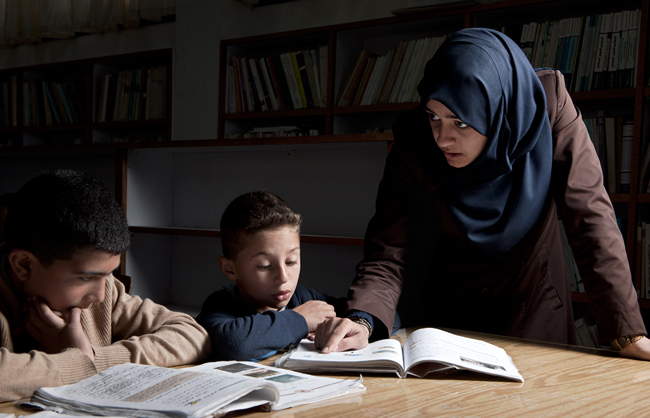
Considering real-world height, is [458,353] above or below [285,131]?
A: below

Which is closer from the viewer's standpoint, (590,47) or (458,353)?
(458,353)

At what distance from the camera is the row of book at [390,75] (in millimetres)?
2984

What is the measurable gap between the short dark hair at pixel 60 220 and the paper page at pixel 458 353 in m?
0.58

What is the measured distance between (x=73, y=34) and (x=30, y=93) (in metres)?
0.59

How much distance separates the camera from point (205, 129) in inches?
149

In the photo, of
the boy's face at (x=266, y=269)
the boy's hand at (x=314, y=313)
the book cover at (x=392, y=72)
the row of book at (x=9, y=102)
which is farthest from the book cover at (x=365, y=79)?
the row of book at (x=9, y=102)

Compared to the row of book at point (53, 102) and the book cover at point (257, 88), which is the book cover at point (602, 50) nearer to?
the book cover at point (257, 88)

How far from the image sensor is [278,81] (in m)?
3.43

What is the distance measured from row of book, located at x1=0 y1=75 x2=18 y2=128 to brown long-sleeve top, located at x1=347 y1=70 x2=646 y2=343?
13.7ft

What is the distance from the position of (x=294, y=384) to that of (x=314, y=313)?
38 cm

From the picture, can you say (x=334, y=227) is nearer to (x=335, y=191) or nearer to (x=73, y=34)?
(x=335, y=191)

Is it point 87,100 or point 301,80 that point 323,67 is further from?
point 87,100

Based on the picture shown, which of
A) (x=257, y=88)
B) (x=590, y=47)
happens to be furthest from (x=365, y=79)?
(x=590, y=47)

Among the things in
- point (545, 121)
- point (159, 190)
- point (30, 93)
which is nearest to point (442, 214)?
point (545, 121)
